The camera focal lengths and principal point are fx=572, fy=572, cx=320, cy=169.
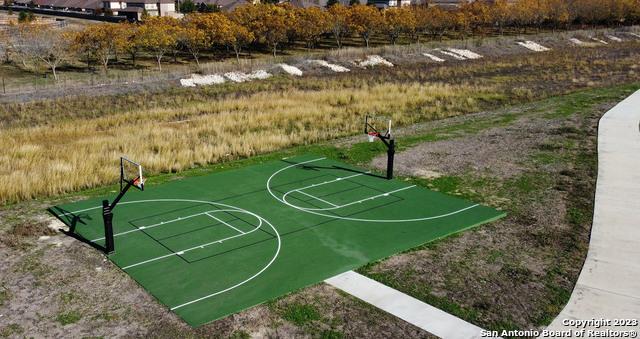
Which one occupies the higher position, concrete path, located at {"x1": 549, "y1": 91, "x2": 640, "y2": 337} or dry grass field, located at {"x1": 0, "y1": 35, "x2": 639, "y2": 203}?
dry grass field, located at {"x1": 0, "y1": 35, "x2": 639, "y2": 203}

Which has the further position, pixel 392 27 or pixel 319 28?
pixel 392 27

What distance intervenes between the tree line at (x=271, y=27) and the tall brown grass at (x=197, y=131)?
1824 cm

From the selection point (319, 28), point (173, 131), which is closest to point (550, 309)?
point (173, 131)

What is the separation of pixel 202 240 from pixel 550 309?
8.79 meters

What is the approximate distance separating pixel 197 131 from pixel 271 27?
34104 millimetres

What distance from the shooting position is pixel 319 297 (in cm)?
1274

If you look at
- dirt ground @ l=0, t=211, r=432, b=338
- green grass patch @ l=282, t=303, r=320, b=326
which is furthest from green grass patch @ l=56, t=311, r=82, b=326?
green grass patch @ l=282, t=303, r=320, b=326

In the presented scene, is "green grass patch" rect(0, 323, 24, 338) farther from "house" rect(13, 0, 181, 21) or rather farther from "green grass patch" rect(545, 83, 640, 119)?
"house" rect(13, 0, 181, 21)

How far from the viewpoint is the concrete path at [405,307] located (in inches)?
455

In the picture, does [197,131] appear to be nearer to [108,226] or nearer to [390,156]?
[390,156]

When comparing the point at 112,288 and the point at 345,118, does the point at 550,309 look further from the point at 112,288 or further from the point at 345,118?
the point at 345,118

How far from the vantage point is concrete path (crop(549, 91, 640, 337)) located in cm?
1233

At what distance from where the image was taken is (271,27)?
5975 cm

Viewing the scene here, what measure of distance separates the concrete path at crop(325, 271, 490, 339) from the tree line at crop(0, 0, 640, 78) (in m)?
41.8
